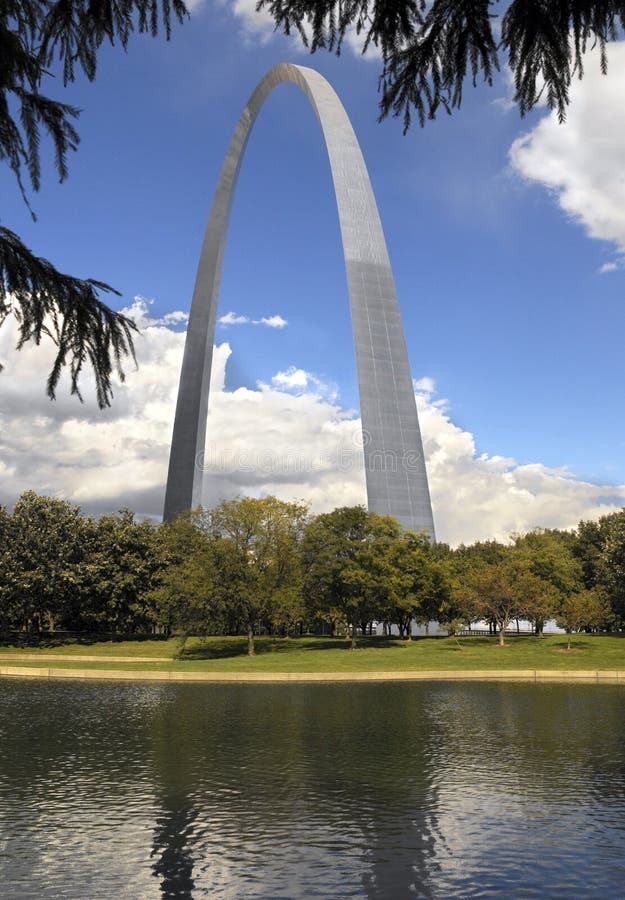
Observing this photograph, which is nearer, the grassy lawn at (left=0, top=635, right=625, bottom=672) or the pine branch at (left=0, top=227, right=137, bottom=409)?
the pine branch at (left=0, top=227, right=137, bottom=409)

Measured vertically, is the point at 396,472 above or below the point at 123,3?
above

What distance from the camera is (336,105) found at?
52844mm

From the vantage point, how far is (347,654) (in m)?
43.5

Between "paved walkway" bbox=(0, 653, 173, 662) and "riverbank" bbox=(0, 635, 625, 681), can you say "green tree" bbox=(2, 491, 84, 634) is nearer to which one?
"riverbank" bbox=(0, 635, 625, 681)

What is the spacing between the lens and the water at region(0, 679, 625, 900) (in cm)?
826

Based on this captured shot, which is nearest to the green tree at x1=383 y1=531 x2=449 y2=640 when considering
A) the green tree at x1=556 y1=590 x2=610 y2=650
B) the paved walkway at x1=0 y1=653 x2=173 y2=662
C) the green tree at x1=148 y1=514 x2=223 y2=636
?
the green tree at x1=556 y1=590 x2=610 y2=650

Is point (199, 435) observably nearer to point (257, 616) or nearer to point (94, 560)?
point (94, 560)

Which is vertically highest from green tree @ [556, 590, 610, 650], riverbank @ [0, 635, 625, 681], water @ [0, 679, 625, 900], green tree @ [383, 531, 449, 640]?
green tree @ [383, 531, 449, 640]

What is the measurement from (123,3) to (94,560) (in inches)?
2337

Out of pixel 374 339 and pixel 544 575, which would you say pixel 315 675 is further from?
pixel 544 575

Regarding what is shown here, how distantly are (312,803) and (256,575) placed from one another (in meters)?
36.2

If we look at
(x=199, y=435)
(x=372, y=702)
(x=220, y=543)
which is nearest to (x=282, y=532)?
(x=220, y=543)

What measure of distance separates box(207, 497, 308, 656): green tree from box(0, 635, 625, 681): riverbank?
2586 mm

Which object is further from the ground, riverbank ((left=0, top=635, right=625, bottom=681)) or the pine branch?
riverbank ((left=0, top=635, right=625, bottom=681))
